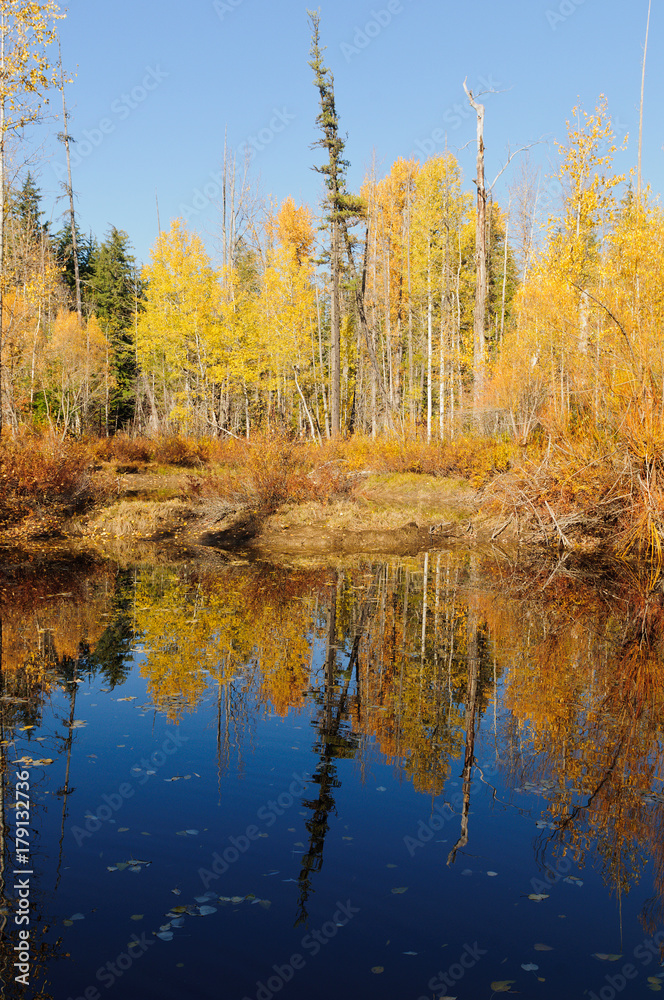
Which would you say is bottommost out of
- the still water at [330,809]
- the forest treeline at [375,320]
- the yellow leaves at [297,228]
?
the still water at [330,809]

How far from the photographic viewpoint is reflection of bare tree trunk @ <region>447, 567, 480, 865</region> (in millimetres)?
4764

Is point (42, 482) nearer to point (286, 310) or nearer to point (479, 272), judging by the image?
point (479, 272)

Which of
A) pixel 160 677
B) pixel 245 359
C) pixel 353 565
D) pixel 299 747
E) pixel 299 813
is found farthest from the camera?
pixel 245 359

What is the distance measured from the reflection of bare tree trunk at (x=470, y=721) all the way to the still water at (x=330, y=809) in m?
0.03

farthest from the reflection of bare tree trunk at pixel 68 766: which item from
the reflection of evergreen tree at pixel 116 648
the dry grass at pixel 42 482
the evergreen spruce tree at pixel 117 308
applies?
the evergreen spruce tree at pixel 117 308

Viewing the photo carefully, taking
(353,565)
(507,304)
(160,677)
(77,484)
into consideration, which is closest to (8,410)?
(77,484)

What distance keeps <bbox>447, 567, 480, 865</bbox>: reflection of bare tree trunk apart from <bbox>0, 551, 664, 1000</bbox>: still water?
27 millimetres

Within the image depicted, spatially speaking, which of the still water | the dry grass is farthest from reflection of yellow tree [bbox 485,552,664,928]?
the dry grass

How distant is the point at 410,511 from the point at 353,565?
14.7 feet

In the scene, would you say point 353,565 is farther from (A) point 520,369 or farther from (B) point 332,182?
(B) point 332,182

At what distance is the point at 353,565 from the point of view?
584 inches

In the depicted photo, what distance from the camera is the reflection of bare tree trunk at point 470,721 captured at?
4764 mm

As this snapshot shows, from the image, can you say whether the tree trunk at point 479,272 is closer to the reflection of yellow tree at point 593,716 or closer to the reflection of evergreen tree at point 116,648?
the reflection of yellow tree at point 593,716

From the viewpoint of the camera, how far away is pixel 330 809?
16.7ft
